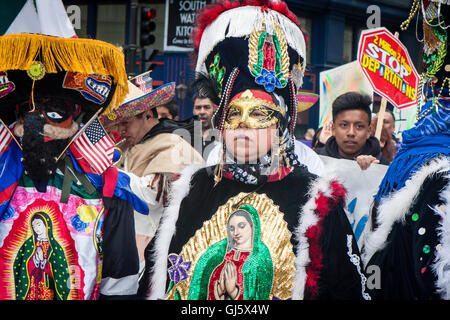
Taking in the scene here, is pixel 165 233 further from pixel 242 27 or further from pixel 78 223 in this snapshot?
pixel 242 27

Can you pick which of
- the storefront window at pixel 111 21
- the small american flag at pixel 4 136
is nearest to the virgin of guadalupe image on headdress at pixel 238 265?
the small american flag at pixel 4 136

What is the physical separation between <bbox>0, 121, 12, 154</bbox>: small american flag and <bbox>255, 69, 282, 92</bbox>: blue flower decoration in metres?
1.38

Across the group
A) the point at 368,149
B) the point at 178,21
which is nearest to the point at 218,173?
the point at 368,149

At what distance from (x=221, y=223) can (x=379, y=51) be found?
107 inches

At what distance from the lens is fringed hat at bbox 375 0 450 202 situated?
256 centimetres

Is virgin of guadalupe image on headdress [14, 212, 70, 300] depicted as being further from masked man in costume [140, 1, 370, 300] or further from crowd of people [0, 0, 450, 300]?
masked man in costume [140, 1, 370, 300]

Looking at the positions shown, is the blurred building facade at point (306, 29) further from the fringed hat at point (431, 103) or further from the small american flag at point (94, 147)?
the fringed hat at point (431, 103)

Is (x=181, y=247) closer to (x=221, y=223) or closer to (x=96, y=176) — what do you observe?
(x=221, y=223)

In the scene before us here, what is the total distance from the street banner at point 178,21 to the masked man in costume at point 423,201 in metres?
6.69

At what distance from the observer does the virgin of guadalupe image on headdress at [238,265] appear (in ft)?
7.58

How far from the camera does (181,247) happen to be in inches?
97.0

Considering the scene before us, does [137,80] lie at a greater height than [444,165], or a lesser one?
greater

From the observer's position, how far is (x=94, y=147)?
9.40ft
